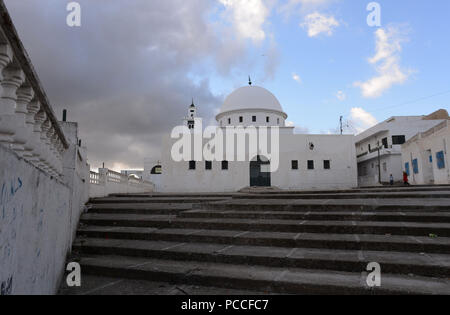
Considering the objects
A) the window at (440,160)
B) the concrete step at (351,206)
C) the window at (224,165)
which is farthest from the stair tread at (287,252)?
the window at (224,165)

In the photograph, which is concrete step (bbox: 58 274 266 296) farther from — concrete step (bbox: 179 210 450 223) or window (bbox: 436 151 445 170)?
window (bbox: 436 151 445 170)

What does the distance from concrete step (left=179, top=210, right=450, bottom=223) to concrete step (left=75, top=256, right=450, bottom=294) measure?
2359mm

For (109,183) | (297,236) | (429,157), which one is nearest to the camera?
(297,236)

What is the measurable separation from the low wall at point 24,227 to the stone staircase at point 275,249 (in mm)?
1178

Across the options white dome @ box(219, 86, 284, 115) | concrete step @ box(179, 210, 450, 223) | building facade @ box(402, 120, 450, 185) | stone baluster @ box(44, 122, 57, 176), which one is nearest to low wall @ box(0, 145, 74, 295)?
stone baluster @ box(44, 122, 57, 176)

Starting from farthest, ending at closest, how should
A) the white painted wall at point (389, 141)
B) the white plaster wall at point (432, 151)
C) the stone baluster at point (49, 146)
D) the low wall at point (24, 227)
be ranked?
the white painted wall at point (389, 141)
the white plaster wall at point (432, 151)
the stone baluster at point (49, 146)
the low wall at point (24, 227)

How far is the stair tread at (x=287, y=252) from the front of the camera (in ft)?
13.7

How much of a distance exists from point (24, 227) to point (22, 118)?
2.84 ft

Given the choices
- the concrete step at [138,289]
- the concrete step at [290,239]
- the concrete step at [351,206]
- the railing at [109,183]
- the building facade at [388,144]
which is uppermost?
the building facade at [388,144]

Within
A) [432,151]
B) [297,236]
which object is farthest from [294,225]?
[432,151]

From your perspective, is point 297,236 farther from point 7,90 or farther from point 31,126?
point 7,90

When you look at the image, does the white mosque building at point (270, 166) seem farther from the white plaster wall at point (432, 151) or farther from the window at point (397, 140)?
the window at point (397, 140)

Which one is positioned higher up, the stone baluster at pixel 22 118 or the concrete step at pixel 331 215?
the stone baluster at pixel 22 118

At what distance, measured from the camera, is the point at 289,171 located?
26.4 m
